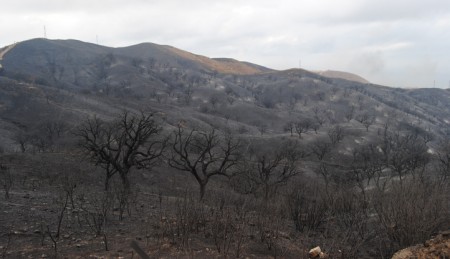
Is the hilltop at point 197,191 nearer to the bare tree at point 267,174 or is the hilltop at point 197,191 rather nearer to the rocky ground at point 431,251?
the bare tree at point 267,174

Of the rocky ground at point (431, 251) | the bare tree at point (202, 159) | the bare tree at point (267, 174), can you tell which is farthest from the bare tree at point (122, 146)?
the rocky ground at point (431, 251)

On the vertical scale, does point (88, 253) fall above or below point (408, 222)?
below

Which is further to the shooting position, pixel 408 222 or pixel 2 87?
pixel 2 87

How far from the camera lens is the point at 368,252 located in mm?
16656

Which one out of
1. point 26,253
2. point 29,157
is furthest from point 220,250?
point 29,157

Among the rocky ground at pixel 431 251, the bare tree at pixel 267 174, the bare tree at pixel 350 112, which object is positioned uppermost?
the bare tree at pixel 350 112

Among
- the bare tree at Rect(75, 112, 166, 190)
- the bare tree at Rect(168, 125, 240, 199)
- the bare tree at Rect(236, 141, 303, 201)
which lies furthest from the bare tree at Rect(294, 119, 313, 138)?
the bare tree at Rect(75, 112, 166, 190)

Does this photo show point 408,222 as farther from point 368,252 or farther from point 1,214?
point 1,214

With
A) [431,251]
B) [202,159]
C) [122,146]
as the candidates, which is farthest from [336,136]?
[431,251]

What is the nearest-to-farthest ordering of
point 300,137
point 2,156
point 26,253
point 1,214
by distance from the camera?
1. point 26,253
2. point 1,214
3. point 2,156
4. point 300,137

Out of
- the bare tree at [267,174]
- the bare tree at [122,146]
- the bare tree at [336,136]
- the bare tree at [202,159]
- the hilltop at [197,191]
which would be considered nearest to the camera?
the hilltop at [197,191]

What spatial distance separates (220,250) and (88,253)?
4160mm

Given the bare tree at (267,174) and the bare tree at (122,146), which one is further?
the bare tree at (267,174)

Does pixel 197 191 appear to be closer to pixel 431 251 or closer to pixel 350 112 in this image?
pixel 431 251
